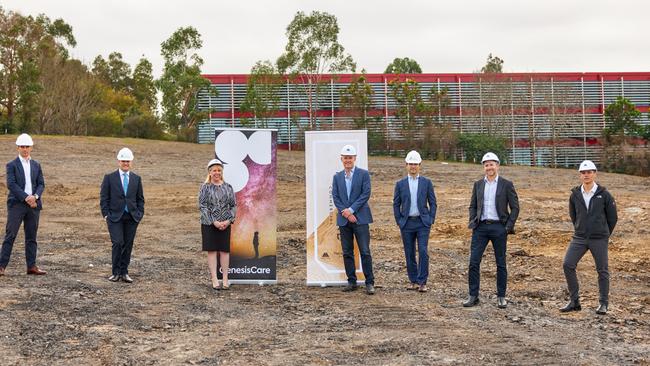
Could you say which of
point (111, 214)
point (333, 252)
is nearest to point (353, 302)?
point (333, 252)

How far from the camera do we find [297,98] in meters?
51.9

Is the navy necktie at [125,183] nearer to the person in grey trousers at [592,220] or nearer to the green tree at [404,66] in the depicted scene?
the person in grey trousers at [592,220]

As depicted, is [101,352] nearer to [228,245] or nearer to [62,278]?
[228,245]

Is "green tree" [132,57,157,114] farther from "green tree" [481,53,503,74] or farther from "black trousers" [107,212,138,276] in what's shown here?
"black trousers" [107,212,138,276]

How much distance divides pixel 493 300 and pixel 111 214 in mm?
5866

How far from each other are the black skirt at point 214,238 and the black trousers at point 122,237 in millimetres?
1194

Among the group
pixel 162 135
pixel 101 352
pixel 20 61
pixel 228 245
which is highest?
pixel 20 61

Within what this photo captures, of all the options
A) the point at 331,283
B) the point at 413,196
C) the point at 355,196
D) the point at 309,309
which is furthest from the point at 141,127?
the point at 309,309

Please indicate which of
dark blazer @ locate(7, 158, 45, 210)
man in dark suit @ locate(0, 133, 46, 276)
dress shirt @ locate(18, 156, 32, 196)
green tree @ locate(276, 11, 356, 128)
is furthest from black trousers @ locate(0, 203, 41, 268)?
green tree @ locate(276, 11, 356, 128)

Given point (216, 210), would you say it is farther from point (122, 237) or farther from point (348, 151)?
point (348, 151)

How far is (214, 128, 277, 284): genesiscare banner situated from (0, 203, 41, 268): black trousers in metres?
2.97

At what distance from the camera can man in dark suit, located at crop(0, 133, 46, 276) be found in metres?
12.6

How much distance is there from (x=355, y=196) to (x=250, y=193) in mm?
1764

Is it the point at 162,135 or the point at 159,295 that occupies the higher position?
the point at 162,135
